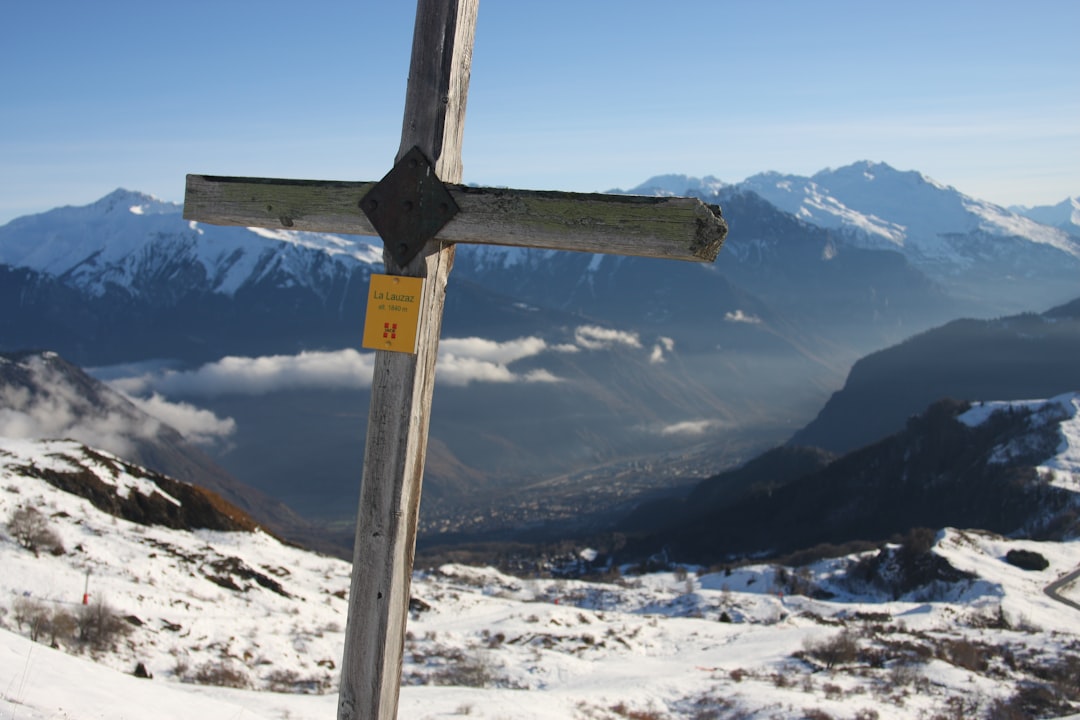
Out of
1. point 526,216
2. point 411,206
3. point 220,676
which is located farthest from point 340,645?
point 526,216

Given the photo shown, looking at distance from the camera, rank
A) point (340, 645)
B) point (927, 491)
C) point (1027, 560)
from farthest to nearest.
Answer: point (927, 491), point (1027, 560), point (340, 645)

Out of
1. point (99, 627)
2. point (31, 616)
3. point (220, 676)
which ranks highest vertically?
point (31, 616)

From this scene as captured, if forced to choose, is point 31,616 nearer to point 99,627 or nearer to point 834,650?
point 99,627

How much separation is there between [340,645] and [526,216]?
21.6 m

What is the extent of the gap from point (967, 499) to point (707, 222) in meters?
131

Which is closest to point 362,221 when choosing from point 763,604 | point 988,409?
point 763,604

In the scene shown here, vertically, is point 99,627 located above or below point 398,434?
below

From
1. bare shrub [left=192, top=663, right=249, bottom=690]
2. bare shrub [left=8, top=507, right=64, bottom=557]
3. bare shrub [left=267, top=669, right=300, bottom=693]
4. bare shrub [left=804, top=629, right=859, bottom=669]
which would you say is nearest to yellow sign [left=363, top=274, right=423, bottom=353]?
bare shrub [left=192, top=663, right=249, bottom=690]

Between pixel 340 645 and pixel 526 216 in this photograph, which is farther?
pixel 340 645

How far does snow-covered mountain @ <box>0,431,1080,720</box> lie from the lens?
14.3 meters

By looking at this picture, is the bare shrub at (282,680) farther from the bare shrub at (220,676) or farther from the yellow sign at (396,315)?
the yellow sign at (396,315)

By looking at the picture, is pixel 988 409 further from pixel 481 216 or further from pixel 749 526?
pixel 481 216

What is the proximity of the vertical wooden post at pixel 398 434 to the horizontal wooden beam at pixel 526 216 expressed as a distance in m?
0.31

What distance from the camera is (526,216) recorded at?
4.12 meters
